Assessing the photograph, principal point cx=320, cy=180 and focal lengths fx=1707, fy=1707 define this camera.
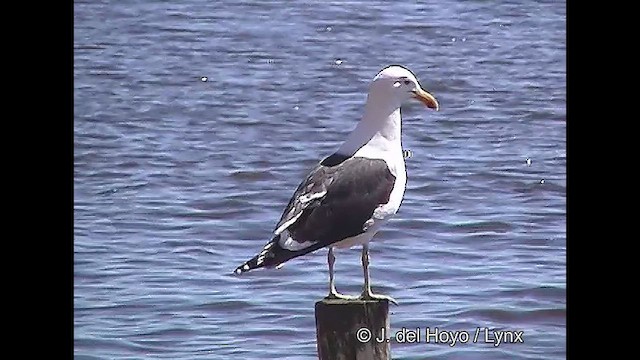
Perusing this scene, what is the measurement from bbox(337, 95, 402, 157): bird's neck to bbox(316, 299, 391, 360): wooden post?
526 mm

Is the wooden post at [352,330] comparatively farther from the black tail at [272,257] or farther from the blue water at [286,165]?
the blue water at [286,165]

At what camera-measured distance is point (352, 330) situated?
420 centimetres

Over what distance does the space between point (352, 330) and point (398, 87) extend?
0.75 metres

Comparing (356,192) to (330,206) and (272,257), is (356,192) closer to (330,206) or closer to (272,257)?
(330,206)

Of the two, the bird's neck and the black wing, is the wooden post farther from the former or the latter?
the bird's neck

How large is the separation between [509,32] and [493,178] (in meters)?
0.53

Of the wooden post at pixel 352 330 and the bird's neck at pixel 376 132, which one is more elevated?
the bird's neck at pixel 376 132

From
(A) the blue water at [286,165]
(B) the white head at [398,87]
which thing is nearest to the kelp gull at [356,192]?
(B) the white head at [398,87]

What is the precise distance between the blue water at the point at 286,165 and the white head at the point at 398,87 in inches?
32.4

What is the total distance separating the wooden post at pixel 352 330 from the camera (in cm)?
418

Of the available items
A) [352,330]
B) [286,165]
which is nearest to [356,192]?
[352,330]

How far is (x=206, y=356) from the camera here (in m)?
5.31
